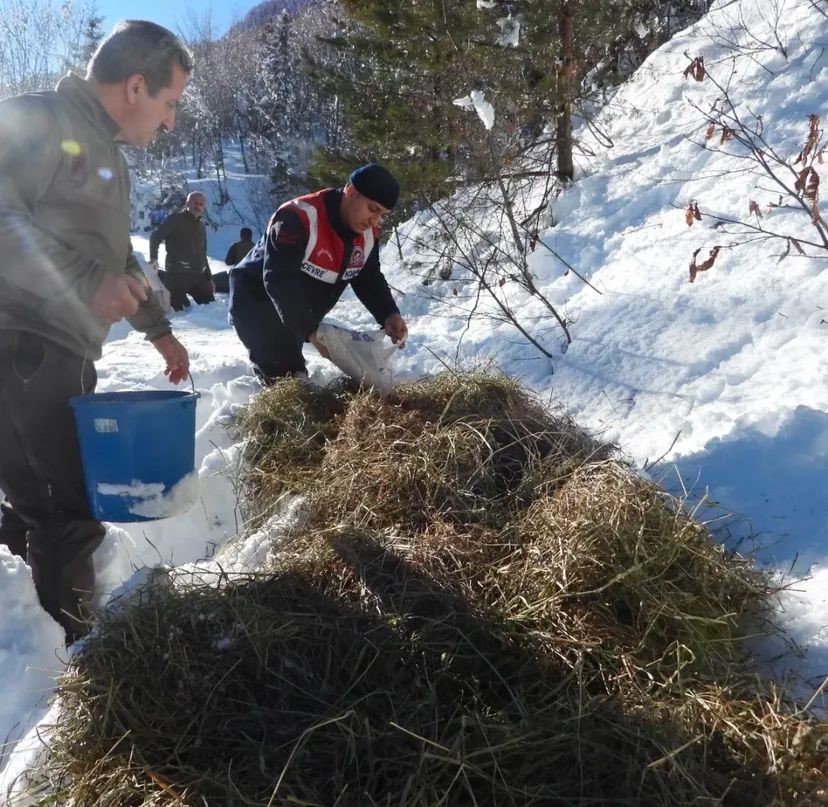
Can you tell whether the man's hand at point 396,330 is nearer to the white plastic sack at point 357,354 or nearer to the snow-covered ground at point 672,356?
the white plastic sack at point 357,354

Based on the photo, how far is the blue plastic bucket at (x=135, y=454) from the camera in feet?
6.63

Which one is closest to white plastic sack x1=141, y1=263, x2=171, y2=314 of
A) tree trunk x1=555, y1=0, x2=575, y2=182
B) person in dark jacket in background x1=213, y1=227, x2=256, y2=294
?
tree trunk x1=555, y1=0, x2=575, y2=182

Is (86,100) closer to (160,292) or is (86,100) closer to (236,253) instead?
(160,292)

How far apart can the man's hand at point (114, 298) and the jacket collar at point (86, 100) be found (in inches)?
18.6

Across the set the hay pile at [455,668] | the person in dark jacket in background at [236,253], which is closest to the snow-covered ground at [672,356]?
the hay pile at [455,668]

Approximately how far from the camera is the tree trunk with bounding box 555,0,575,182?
6.77m

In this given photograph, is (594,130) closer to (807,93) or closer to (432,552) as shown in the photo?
(807,93)

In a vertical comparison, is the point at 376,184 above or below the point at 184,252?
above

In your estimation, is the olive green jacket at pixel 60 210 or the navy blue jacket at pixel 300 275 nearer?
the olive green jacket at pixel 60 210

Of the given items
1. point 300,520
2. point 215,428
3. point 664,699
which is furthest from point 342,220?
point 664,699

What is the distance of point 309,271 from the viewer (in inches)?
136

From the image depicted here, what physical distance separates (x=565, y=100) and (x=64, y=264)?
6.14 meters

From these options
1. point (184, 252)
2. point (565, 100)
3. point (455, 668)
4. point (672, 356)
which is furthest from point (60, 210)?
point (184, 252)

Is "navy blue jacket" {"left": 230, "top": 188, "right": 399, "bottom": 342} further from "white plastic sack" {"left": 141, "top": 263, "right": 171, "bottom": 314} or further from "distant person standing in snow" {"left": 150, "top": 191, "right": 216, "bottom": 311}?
"distant person standing in snow" {"left": 150, "top": 191, "right": 216, "bottom": 311}
